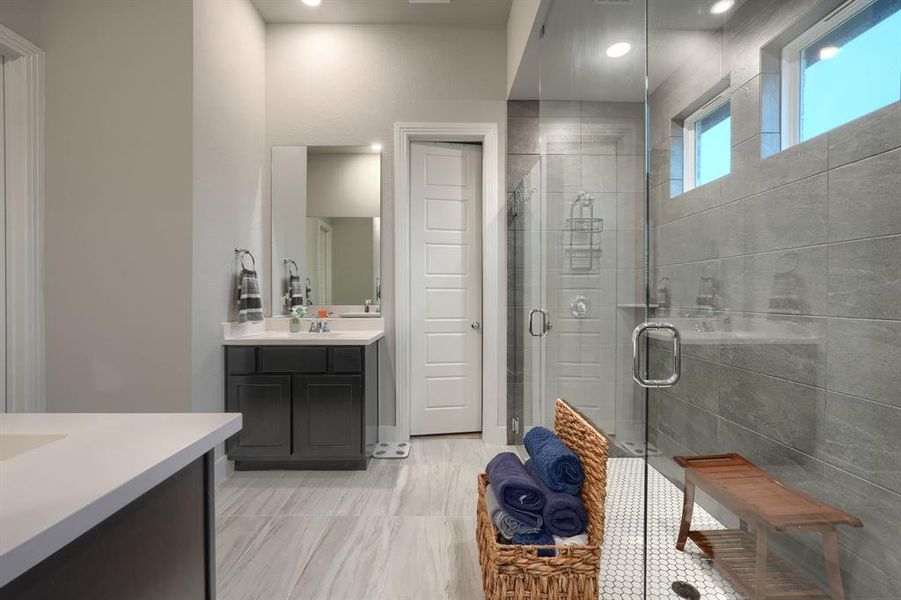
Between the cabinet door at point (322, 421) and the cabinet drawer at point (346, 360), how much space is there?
8 cm

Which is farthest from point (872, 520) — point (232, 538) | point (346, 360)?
point (346, 360)

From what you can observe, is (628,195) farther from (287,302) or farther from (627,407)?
(287,302)

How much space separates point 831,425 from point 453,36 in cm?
337

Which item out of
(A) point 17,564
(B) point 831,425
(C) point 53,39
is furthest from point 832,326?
(C) point 53,39

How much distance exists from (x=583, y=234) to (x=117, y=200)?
2.33m

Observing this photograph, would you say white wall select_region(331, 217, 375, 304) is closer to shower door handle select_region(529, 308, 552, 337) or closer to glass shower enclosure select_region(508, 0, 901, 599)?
shower door handle select_region(529, 308, 552, 337)

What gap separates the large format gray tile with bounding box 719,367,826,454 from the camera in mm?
966

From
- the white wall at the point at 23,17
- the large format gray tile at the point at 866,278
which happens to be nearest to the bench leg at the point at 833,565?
the large format gray tile at the point at 866,278

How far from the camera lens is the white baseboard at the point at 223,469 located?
2.63 metres

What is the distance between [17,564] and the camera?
0.42 metres

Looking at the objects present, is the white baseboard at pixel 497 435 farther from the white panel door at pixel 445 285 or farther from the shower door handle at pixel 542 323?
the shower door handle at pixel 542 323

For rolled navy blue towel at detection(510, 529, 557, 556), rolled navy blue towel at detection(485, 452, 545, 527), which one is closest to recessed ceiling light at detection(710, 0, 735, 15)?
rolled navy blue towel at detection(485, 452, 545, 527)

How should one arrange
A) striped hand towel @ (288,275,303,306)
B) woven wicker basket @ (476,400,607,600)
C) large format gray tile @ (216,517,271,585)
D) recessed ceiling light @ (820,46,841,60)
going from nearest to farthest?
recessed ceiling light @ (820,46,841,60)
woven wicker basket @ (476,400,607,600)
large format gray tile @ (216,517,271,585)
striped hand towel @ (288,275,303,306)

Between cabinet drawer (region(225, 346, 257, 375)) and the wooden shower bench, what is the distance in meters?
2.40
